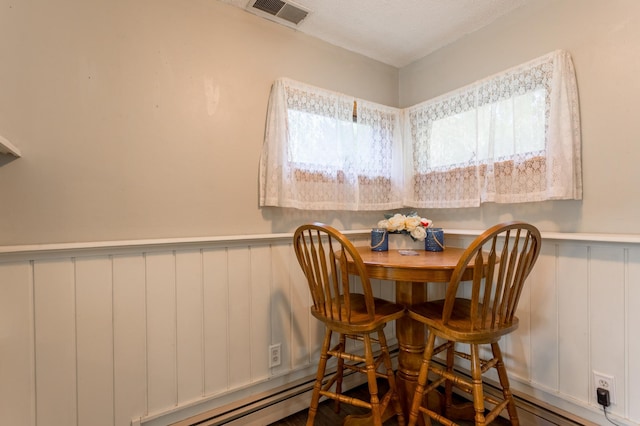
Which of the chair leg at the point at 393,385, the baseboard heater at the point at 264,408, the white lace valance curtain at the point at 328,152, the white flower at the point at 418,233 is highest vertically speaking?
the white lace valance curtain at the point at 328,152

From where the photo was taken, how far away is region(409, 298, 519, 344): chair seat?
1.21 metres

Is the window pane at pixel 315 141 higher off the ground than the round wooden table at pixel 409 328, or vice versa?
the window pane at pixel 315 141

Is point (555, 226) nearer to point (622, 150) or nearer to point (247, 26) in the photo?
point (622, 150)

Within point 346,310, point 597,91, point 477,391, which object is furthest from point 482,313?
point 597,91

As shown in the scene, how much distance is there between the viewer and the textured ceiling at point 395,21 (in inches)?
68.8

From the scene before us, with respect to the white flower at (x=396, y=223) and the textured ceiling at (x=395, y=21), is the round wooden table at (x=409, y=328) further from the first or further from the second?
the textured ceiling at (x=395, y=21)

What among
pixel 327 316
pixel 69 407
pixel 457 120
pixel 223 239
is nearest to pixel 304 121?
pixel 223 239

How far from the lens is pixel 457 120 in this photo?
2025mm

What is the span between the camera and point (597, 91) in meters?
1.47

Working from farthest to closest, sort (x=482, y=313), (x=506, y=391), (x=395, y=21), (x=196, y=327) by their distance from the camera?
(x=395, y=21), (x=196, y=327), (x=506, y=391), (x=482, y=313)

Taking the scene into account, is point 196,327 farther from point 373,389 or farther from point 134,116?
point 134,116

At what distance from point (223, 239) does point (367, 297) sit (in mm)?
770

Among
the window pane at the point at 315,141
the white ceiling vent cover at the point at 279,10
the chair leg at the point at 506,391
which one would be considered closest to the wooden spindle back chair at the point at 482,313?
the chair leg at the point at 506,391

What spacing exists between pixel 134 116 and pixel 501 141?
6.36 ft
